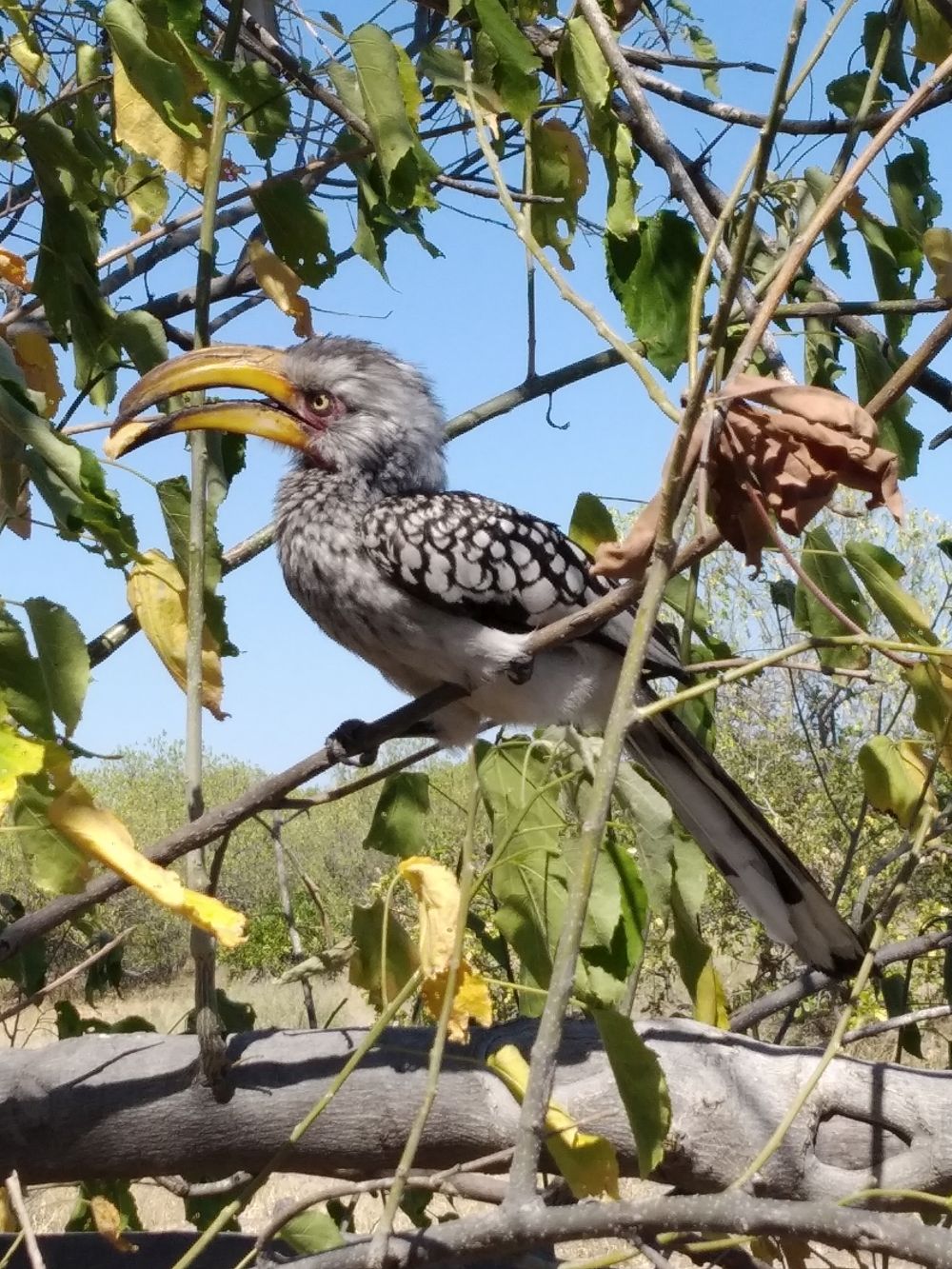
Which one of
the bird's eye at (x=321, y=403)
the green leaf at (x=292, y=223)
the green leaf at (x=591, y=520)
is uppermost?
the bird's eye at (x=321, y=403)

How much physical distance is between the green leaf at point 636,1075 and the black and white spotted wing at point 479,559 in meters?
1.35

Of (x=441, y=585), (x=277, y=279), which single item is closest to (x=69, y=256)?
(x=277, y=279)

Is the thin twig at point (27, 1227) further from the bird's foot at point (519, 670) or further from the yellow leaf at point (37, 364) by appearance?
the bird's foot at point (519, 670)

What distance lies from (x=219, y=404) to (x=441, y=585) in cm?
54

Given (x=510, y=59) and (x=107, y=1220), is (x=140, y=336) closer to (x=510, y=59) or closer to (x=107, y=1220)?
(x=510, y=59)

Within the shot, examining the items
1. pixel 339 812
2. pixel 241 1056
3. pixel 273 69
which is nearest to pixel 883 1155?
pixel 241 1056

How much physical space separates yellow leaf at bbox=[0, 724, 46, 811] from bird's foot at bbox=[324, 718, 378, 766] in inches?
Result: 41.7

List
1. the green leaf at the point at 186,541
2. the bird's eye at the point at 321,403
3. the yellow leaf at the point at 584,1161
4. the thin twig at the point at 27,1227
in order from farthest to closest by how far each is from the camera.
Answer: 1. the bird's eye at the point at 321,403
2. the green leaf at the point at 186,541
3. the yellow leaf at the point at 584,1161
4. the thin twig at the point at 27,1227

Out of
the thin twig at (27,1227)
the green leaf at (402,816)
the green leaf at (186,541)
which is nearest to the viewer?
the thin twig at (27,1227)

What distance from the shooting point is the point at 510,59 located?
162cm

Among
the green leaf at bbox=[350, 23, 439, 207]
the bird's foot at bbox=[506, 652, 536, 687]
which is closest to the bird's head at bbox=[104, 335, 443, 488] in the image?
the bird's foot at bbox=[506, 652, 536, 687]

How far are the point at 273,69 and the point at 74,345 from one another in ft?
3.23

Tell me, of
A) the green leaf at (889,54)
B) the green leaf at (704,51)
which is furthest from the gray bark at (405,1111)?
the green leaf at (704,51)

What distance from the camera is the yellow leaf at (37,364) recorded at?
189 cm
